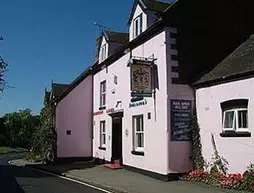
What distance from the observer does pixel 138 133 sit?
63.4 feet

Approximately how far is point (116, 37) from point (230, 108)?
43.1ft

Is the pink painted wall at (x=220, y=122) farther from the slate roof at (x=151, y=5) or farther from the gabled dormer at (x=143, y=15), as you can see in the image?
the slate roof at (x=151, y=5)

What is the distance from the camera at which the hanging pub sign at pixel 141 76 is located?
669 inches

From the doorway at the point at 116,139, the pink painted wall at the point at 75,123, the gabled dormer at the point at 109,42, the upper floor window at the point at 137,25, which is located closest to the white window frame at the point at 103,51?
the gabled dormer at the point at 109,42

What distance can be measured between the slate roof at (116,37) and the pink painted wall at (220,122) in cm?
1033

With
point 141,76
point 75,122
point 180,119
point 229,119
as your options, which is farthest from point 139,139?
point 75,122

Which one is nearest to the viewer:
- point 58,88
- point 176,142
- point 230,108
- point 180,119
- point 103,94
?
point 230,108

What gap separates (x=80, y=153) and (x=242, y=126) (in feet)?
49.2

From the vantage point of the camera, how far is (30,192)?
13.1 meters

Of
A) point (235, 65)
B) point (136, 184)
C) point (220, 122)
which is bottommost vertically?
point (136, 184)

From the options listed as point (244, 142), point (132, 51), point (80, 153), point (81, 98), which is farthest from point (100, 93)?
point (244, 142)

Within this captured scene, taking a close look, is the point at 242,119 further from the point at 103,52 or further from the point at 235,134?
the point at 103,52

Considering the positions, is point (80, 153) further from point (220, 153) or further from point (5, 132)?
point (5, 132)

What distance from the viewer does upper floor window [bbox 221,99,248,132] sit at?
13.9 m
